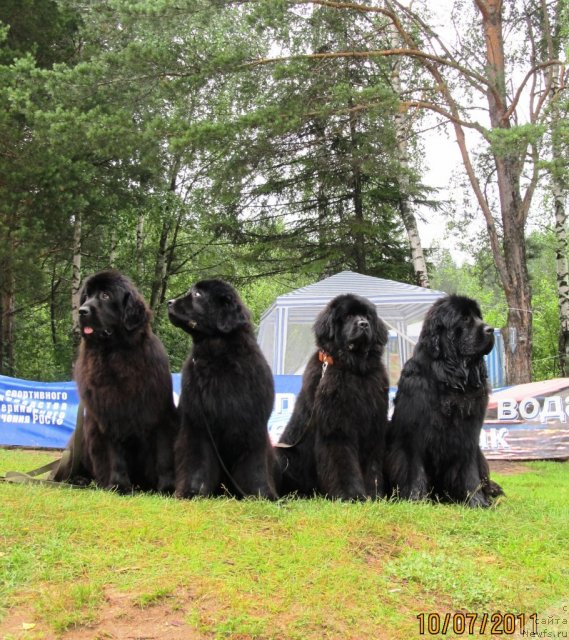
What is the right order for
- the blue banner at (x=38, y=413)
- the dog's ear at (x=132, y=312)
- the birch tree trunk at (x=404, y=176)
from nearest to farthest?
the dog's ear at (x=132, y=312) < the blue banner at (x=38, y=413) < the birch tree trunk at (x=404, y=176)

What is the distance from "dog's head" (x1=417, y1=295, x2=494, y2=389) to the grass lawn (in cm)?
106

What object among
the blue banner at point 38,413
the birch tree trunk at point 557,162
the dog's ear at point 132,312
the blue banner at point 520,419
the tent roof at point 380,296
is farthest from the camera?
the tent roof at point 380,296

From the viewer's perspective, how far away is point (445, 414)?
4.79 m

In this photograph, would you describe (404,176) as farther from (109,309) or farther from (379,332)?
(109,309)

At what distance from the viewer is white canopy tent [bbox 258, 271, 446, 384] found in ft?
46.2

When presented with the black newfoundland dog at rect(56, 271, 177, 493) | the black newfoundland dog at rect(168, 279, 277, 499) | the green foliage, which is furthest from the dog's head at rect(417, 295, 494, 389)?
the green foliage

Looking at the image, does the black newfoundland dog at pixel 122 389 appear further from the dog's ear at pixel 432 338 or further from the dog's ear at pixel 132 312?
the dog's ear at pixel 432 338

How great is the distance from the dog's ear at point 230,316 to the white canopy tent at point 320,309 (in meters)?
9.15

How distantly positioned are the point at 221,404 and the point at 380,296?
32.2 ft

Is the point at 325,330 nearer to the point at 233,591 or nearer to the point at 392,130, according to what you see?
the point at 233,591

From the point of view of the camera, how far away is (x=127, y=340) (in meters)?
4.91

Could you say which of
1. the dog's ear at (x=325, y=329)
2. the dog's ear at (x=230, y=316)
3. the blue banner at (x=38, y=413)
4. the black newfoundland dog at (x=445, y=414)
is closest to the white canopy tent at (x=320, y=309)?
the blue banner at (x=38, y=413)
